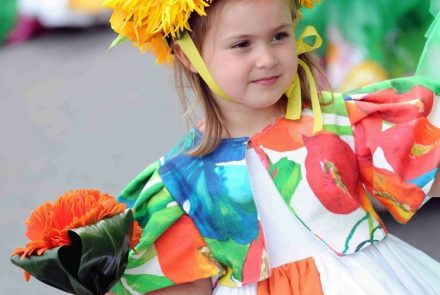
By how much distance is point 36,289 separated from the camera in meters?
3.05

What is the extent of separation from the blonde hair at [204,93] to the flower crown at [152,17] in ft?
0.10

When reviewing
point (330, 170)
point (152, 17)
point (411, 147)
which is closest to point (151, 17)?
point (152, 17)

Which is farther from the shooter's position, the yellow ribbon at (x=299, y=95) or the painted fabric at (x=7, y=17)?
the painted fabric at (x=7, y=17)

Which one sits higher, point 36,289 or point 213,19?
point 213,19

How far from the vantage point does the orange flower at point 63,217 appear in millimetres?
1767

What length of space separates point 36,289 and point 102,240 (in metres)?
1.36

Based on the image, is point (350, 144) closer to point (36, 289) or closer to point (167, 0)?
point (167, 0)

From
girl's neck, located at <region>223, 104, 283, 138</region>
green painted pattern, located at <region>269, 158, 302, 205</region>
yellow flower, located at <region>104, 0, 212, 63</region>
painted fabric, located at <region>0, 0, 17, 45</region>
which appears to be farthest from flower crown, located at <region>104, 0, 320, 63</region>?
painted fabric, located at <region>0, 0, 17, 45</region>

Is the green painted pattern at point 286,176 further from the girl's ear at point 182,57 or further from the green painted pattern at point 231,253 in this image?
the girl's ear at point 182,57

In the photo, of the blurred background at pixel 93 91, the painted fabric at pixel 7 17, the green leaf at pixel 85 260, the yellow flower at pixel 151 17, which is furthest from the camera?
the painted fabric at pixel 7 17

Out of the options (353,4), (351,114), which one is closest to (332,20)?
(353,4)

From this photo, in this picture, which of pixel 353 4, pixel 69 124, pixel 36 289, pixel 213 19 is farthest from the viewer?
pixel 69 124

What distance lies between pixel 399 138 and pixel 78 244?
0.68 m

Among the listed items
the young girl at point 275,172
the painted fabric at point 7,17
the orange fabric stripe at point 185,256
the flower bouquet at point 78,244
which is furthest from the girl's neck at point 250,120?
the painted fabric at point 7,17
